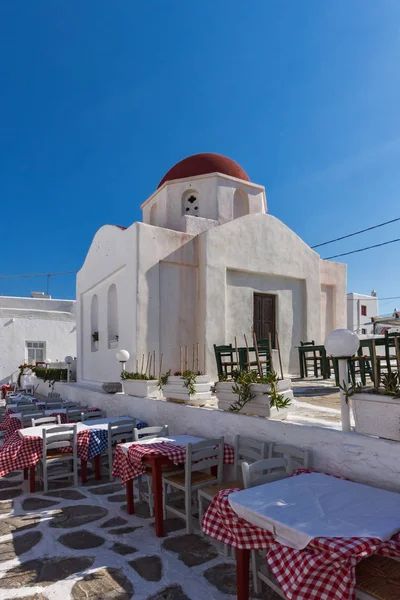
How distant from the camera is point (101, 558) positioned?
4.09 meters

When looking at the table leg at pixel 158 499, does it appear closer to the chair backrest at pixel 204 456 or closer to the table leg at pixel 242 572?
the chair backrest at pixel 204 456

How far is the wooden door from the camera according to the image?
1148 centimetres

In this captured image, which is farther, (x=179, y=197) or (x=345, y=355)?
(x=179, y=197)

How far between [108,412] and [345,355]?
6375 millimetres

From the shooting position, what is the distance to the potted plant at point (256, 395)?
16.6ft

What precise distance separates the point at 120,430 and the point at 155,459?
2286 mm

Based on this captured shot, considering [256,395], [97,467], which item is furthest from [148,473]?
[97,467]

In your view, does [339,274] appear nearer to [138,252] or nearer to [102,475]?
[138,252]

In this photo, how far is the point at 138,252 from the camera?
9.91 metres

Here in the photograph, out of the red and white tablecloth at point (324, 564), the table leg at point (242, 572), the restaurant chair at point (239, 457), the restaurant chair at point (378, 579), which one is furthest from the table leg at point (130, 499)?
the restaurant chair at point (378, 579)

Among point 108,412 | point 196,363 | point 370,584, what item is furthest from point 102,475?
point 370,584

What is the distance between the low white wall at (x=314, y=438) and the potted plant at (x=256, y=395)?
143 mm

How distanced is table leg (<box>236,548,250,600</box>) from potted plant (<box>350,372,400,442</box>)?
5.05 feet

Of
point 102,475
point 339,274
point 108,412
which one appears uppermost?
point 339,274
